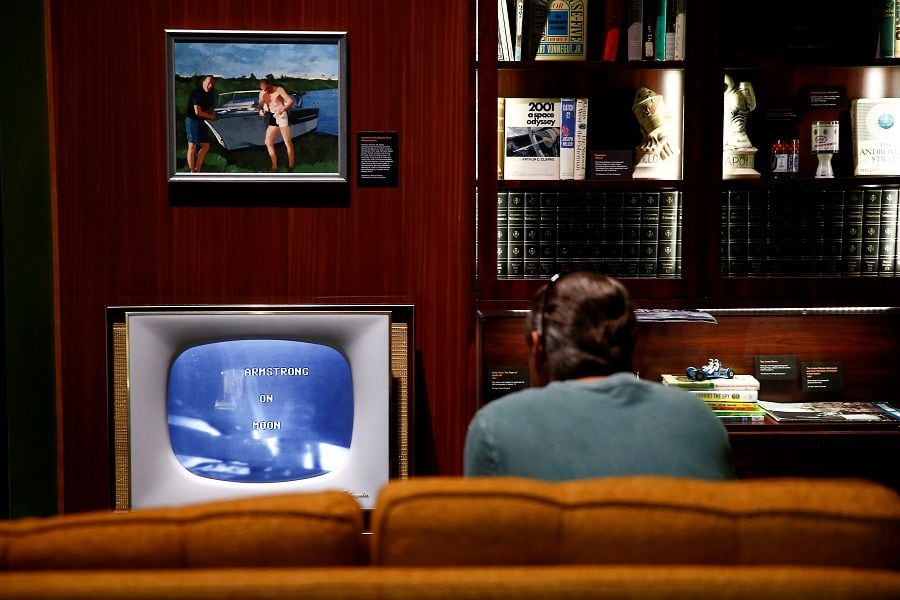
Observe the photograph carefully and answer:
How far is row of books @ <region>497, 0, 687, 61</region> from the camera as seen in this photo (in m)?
2.22

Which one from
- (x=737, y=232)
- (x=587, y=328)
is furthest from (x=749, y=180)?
(x=587, y=328)

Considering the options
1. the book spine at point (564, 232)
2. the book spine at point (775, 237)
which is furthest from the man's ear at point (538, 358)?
the book spine at point (775, 237)

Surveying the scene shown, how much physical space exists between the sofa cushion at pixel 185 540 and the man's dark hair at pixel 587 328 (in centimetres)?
58

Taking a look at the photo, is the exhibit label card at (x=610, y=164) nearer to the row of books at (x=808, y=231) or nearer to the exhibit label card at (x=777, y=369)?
the row of books at (x=808, y=231)

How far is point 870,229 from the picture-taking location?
7.63ft

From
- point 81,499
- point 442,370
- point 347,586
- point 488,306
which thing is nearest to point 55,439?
point 81,499

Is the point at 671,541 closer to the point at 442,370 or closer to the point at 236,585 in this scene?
the point at 236,585

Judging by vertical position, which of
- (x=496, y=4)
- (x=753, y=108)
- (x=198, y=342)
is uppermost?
(x=496, y=4)

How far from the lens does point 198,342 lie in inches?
86.7

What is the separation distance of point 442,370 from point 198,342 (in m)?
0.76

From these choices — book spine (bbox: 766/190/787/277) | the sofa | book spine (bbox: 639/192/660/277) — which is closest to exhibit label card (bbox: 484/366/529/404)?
book spine (bbox: 639/192/660/277)

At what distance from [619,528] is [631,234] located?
1446mm

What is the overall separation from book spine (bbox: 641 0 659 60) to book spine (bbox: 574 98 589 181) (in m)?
0.22

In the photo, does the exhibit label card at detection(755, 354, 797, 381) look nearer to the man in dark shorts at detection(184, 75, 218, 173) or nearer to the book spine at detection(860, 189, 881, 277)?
the book spine at detection(860, 189, 881, 277)
